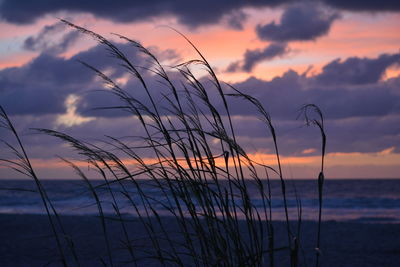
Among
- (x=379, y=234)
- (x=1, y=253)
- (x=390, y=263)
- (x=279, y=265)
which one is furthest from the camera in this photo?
(x=379, y=234)

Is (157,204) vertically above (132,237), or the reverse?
(157,204)

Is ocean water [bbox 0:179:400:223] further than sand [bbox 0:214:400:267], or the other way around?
sand [bbox 0:214:400:267]

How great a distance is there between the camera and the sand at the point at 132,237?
7.04 metres

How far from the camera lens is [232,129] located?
1.71m

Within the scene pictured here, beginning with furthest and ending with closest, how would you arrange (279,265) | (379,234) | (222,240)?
(379,234) < (279,265) < (222,240)

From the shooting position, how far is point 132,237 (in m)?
9.65

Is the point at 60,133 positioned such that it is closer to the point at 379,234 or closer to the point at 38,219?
the point at 379,234

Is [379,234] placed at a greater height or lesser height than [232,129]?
lesser

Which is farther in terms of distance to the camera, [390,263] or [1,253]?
[1,253]

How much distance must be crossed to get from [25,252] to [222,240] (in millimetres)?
7482

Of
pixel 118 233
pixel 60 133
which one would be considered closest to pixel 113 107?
pixel 60 133

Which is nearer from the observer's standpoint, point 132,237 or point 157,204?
point 132,237

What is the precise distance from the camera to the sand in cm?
704

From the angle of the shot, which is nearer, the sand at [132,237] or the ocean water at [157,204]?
the ocean water at [157,204]
